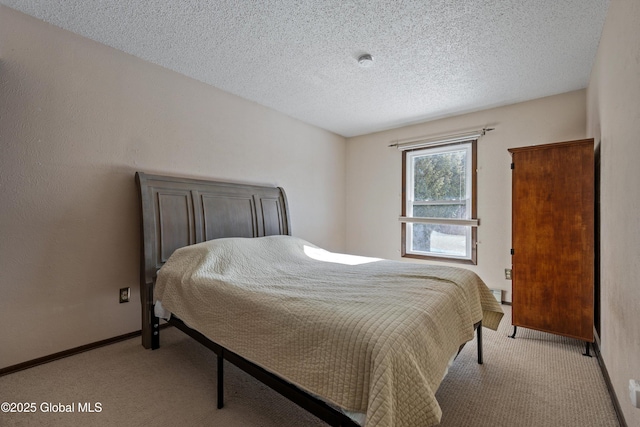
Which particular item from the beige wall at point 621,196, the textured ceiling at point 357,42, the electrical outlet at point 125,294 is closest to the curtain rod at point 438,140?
the textured ceiling at point 357,42

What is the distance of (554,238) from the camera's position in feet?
7.61

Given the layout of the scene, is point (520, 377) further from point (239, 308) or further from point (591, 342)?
point (239, 308)

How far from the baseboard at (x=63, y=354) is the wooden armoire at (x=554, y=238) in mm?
3389

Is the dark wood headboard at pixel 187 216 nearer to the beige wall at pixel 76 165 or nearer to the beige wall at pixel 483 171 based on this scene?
the beige wall at pixel 76 165

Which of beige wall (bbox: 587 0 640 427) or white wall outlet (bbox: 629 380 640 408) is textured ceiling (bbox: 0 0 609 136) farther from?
white wall outlet (bbox: 629 380 640 408)

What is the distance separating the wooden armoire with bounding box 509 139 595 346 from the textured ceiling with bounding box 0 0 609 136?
809 mm

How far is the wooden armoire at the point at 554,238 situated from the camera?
7.20ft

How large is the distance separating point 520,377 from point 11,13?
419 cm

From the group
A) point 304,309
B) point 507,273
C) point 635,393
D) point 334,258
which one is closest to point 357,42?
point 334,258

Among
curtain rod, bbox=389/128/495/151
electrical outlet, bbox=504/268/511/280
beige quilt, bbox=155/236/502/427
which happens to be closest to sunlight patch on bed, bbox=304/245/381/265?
beige quilt, bbox=155/236/502/427

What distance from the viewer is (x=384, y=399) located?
0.94 meters

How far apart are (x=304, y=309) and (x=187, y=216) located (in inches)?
68.0

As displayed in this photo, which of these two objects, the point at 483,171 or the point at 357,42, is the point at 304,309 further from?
the point at 483,171

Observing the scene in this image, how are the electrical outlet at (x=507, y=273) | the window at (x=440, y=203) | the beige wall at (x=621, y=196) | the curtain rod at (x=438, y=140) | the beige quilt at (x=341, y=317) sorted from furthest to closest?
1. the window at (x=440, y=203)
2. the curtain rod at (x=438, y=140)
3. the electrical outlet at (x=507, y=273)
4. the beige wall at (x=621, y=196)
5. the beige quilt at (x=341, y=317)
